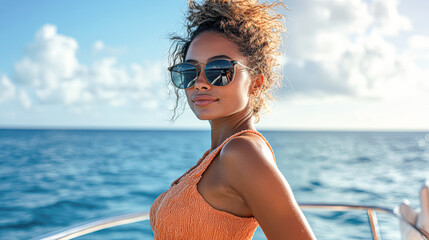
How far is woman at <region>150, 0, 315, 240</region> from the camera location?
3.23 feet

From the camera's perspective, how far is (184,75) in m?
1.48

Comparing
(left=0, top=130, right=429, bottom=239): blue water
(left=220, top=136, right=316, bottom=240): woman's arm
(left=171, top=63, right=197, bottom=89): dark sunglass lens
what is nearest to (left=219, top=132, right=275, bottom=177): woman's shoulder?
(left=220, top=136, right=316, bottom=240): woman's arm

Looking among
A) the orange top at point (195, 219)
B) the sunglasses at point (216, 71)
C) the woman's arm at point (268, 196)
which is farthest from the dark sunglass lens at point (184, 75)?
the woman's arm at point (268, 196)

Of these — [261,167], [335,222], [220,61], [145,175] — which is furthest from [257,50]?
[145,175]

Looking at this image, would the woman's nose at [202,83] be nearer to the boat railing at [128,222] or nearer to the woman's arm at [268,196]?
the woman's arm at [268,196]

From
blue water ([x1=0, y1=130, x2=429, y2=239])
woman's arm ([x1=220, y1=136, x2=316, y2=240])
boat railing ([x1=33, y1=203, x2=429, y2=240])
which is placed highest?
woman's arm ([x1=220, y1=136, x2=316, y2=240])

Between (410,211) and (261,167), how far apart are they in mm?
1257

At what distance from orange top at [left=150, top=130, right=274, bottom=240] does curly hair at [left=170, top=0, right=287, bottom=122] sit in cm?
41

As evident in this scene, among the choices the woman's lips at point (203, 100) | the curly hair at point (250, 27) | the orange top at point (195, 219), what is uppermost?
the curly hair at point (250, 27)

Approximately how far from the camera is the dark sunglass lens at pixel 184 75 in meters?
1.43

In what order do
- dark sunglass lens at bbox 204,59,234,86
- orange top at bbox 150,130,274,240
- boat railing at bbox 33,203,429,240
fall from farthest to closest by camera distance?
boat railing at bbox 33,203,429,240
dark sunglass lens at bbox 204,59,234,86
orange top at bbox 150,130,274,240

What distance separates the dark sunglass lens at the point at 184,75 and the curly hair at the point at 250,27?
0.14 metres

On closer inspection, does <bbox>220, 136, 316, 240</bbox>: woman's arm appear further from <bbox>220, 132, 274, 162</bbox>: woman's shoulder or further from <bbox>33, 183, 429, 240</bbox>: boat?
<bbox>33, 183, 429, 240</bbox>: boat

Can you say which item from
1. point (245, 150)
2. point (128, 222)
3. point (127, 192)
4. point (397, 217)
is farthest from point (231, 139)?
point (127, 192)
